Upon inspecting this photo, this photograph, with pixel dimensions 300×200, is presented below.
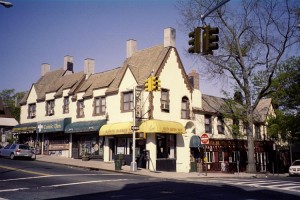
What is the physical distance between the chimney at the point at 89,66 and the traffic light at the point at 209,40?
1076 inches

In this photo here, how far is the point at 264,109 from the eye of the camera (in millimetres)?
45312

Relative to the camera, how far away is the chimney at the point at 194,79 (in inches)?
1442

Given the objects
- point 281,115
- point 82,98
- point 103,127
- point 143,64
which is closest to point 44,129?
point 82,98

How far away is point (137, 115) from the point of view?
28.4m

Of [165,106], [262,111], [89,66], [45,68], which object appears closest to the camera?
[165,106]

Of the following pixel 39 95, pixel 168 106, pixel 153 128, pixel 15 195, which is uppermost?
pixel 39 95

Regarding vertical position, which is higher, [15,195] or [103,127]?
[103,127]

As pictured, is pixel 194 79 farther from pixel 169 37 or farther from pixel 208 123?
pixel 169 37

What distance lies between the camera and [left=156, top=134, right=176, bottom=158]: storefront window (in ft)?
96.1

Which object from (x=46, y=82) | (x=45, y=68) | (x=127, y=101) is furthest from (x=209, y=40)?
(x=45, y=68)

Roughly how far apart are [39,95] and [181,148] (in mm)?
21029

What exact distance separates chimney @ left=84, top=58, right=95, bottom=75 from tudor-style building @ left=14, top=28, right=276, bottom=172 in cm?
11

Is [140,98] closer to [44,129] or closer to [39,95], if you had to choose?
[44,129]

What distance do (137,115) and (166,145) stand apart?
160 inches
